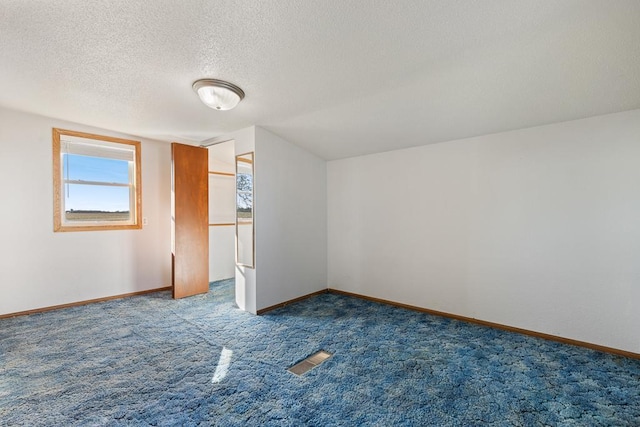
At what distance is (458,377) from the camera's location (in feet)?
7.38

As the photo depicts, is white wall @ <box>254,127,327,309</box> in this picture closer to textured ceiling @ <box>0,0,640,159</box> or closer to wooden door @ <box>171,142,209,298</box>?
textured ceiling @ <box>0,0,640,159</box>

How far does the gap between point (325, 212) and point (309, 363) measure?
280cm

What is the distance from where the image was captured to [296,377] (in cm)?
225

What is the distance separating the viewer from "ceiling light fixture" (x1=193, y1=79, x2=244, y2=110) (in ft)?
8.12

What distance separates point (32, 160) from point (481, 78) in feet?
17.2

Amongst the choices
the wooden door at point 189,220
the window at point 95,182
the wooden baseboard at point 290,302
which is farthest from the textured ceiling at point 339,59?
the wooden baseboard at point 290,302

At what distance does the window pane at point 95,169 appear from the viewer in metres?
3.95

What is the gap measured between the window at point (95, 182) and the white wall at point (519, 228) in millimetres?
3748

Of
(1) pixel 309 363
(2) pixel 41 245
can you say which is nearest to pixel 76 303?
(2) pixel 41 245

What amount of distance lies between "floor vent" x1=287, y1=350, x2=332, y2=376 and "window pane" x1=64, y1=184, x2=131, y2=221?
3757 millimetres

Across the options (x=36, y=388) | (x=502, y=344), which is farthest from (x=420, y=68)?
(x=36, y=388)

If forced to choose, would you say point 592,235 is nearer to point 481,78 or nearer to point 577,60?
point 577,60

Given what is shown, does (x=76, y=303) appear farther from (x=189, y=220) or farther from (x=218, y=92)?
(x=218, y=92)

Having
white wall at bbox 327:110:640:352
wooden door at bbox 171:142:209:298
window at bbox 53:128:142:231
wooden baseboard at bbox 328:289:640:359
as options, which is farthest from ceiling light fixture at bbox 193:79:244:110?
wooden baseboard at bbox 328:289:640:359
